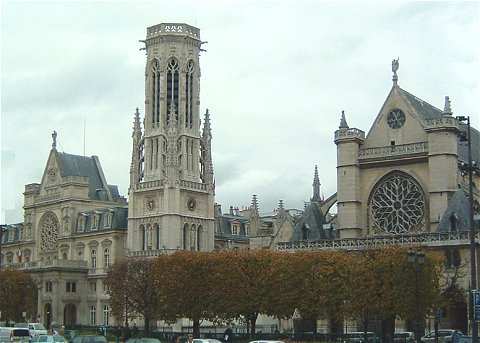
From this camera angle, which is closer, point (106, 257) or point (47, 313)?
point (47, 313)

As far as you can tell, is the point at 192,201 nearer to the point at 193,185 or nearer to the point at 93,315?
the point at 193,185

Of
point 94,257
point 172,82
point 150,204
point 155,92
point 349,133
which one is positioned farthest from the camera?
point 94,257

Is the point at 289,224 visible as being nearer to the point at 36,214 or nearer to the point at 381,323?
the point at 381,323

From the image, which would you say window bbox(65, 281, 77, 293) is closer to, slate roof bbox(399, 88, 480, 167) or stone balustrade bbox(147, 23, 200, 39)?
stone balustrade bbox(147, 23, 200, 39)

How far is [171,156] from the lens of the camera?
11125 cm

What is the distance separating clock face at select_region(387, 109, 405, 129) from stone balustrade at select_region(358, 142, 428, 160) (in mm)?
2278

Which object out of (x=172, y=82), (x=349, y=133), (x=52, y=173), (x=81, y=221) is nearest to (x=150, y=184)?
(x=172, y=82)

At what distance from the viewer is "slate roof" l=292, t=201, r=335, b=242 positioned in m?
93.0

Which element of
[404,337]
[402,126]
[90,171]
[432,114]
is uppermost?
[432,114]

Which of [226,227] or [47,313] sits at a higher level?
[226,227]

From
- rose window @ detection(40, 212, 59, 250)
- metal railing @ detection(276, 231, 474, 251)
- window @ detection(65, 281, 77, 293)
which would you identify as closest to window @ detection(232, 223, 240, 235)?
window @ detection(65, 281, 77, 293)

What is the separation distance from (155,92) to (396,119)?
3660 cm

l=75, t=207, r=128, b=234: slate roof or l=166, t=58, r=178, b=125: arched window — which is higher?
l=166, t=58, r=178, b=125: arched window

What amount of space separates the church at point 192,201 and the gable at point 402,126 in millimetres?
107
